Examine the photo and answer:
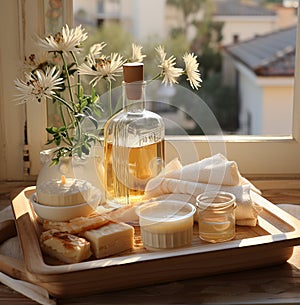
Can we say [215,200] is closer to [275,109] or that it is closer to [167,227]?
[167,227]

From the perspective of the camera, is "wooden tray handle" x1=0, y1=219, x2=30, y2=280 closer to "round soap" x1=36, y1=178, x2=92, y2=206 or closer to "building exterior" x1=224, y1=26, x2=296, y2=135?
"round soap" x1=36, y1=178, x2=92, y2=206

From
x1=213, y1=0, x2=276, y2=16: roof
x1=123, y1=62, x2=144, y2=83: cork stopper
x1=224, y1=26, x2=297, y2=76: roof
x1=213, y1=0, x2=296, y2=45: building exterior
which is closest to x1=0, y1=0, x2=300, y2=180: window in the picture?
x1=123, y1=62, x2=144, y2=83: cork stopper

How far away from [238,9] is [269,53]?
2.28m

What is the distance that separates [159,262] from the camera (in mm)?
1026

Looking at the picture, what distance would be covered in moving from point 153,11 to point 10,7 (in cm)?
528

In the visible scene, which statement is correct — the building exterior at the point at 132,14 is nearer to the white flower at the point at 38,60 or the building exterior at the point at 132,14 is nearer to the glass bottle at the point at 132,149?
the white flower at the point at 38,60

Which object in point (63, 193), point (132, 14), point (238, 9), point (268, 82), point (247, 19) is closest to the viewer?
point (63, 193)

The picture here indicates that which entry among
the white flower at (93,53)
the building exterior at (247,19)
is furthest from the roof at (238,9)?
the white flower at (93,53)

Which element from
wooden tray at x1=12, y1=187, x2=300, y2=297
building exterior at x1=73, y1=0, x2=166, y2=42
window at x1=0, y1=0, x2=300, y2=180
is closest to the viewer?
wooden tray at x1=12, y1=187, x2=300, y2=297

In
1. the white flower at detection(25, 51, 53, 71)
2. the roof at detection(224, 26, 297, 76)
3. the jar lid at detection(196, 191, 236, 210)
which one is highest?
the white flower at detection(25, 51, 53, 71)

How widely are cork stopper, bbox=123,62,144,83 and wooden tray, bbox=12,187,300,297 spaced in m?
0.30

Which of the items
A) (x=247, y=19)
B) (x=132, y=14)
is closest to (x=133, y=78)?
(x=132, y=14)

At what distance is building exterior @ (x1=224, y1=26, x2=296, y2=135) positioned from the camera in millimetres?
4547

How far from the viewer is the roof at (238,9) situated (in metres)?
7.05
